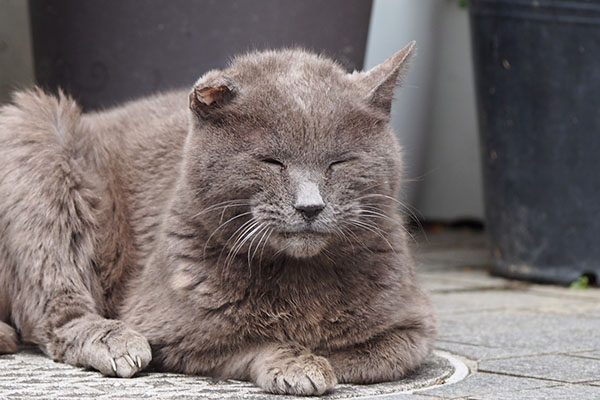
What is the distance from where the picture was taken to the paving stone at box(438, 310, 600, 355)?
Answer: 11.8 ft

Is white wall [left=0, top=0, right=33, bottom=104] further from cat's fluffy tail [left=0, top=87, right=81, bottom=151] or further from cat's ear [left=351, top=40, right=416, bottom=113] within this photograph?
cat's ear [left=351, top=40, right=416, bottom=113]

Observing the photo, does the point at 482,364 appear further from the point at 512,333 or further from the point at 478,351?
the point at 512,333

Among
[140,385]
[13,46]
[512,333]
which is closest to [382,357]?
[140,385]

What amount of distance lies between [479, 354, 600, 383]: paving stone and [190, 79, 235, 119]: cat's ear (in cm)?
114

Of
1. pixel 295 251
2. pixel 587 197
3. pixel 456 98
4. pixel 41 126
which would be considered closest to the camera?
pixel 295 251

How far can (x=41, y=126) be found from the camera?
3467 mm

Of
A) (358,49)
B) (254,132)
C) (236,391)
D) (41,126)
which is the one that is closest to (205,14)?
(358,49)

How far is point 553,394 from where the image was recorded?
2.79m

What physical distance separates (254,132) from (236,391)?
2.30 ft

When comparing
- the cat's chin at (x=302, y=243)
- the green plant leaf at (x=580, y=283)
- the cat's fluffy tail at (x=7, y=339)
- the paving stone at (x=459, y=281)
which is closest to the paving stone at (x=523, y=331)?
the paving stone at (x=459, y=281)

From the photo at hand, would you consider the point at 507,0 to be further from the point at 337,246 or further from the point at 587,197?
the point at 337,246

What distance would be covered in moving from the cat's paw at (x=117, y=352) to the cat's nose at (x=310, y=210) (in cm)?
67

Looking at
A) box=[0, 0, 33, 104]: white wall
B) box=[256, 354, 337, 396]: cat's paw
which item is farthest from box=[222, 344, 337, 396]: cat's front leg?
box=[0, 0, 33, 104]: white wall

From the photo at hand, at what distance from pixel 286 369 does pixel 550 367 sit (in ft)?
2.97
